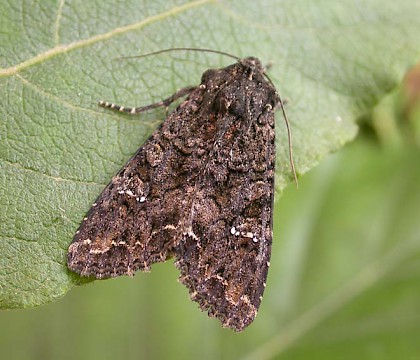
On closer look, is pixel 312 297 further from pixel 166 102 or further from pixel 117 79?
pixel 117 79

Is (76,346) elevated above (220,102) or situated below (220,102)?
below

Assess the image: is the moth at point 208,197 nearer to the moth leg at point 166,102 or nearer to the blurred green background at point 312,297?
the moth leg at point 166,102

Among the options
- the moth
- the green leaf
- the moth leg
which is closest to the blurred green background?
the moth

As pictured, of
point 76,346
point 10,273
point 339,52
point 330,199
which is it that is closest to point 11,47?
point 10,273

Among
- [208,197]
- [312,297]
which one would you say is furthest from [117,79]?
[312,297]

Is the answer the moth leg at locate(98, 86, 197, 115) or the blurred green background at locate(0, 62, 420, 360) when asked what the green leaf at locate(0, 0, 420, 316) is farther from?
the blurred green background at locate(0, 62, 420, 360)

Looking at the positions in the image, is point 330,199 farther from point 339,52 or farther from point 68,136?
point 68,136
